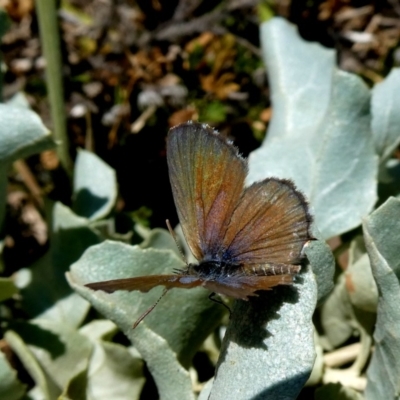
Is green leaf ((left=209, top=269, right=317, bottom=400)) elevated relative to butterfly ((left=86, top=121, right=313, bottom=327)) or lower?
lower

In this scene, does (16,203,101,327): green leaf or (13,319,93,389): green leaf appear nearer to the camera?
(13,319,93,389): green leaf

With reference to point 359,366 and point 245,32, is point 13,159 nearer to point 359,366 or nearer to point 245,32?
point 359,366

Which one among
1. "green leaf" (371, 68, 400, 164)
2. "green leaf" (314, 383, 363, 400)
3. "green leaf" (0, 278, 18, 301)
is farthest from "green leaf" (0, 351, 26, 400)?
"green leaf" (371, 68, 400, 164)

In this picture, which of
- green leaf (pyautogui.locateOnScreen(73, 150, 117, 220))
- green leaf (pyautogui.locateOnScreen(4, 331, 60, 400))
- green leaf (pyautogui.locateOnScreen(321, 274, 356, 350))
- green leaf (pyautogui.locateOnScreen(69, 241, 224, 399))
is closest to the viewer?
green leaf (pyautogui.locateOnScreen(69, 241, 224, 399))

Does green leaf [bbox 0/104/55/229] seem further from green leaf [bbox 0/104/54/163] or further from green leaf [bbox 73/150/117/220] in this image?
green leaf [bbox 73/150/117/220]

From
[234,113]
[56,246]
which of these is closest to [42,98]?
[234,113]

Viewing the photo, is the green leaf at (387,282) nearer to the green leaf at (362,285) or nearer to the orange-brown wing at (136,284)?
the green leaf at (362,285)

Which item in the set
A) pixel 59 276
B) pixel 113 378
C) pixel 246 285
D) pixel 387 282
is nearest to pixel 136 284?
pixel 246 285

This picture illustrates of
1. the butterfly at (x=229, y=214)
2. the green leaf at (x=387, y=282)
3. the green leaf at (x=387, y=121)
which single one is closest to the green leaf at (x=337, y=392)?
the green leaf at (x=387, y=282)
